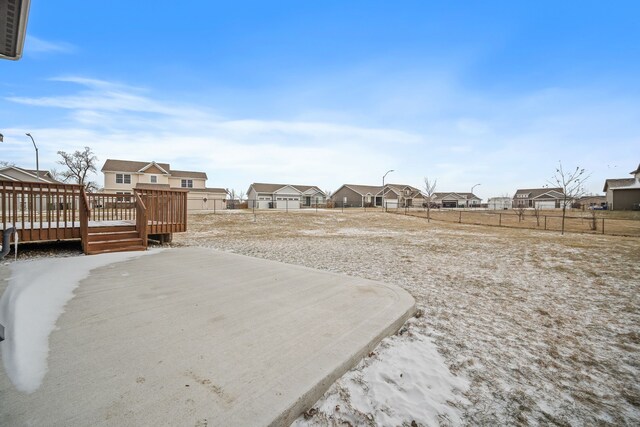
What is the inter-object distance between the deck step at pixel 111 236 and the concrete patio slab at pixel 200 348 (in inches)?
153

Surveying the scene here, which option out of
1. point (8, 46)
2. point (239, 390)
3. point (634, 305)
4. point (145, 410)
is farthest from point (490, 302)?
point (8, 46)

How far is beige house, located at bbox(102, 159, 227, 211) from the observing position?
38.9 meters

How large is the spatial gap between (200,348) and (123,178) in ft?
153

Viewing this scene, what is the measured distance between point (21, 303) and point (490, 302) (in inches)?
288

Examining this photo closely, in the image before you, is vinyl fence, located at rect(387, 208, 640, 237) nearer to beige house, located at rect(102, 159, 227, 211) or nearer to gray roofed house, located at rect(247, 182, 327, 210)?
gray roofed house, located at rect(247, 182, 327, 210)

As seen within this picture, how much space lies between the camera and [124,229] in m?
8.89

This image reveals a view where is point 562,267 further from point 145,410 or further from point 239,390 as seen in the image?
point 145,410

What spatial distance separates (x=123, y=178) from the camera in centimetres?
3944

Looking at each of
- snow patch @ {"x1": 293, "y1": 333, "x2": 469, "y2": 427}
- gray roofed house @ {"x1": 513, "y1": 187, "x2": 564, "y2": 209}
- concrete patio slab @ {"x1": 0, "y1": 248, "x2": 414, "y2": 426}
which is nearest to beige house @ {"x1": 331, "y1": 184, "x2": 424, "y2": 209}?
gray roofed house @ {"x1": 513, "y1": 187, "x2": 564, "y2": 209}

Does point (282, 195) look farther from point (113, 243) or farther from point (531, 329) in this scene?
point (531, 329)

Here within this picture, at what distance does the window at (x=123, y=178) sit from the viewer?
39125 mm

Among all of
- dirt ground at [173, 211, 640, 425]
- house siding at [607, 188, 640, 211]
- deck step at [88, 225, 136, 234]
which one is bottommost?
dirt ground at [173, 211, 640, 425]

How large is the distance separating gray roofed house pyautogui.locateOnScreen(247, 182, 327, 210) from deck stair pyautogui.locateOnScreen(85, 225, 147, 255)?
39471mm

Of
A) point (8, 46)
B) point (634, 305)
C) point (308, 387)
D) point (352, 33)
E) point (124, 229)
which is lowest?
point (634, 305)
